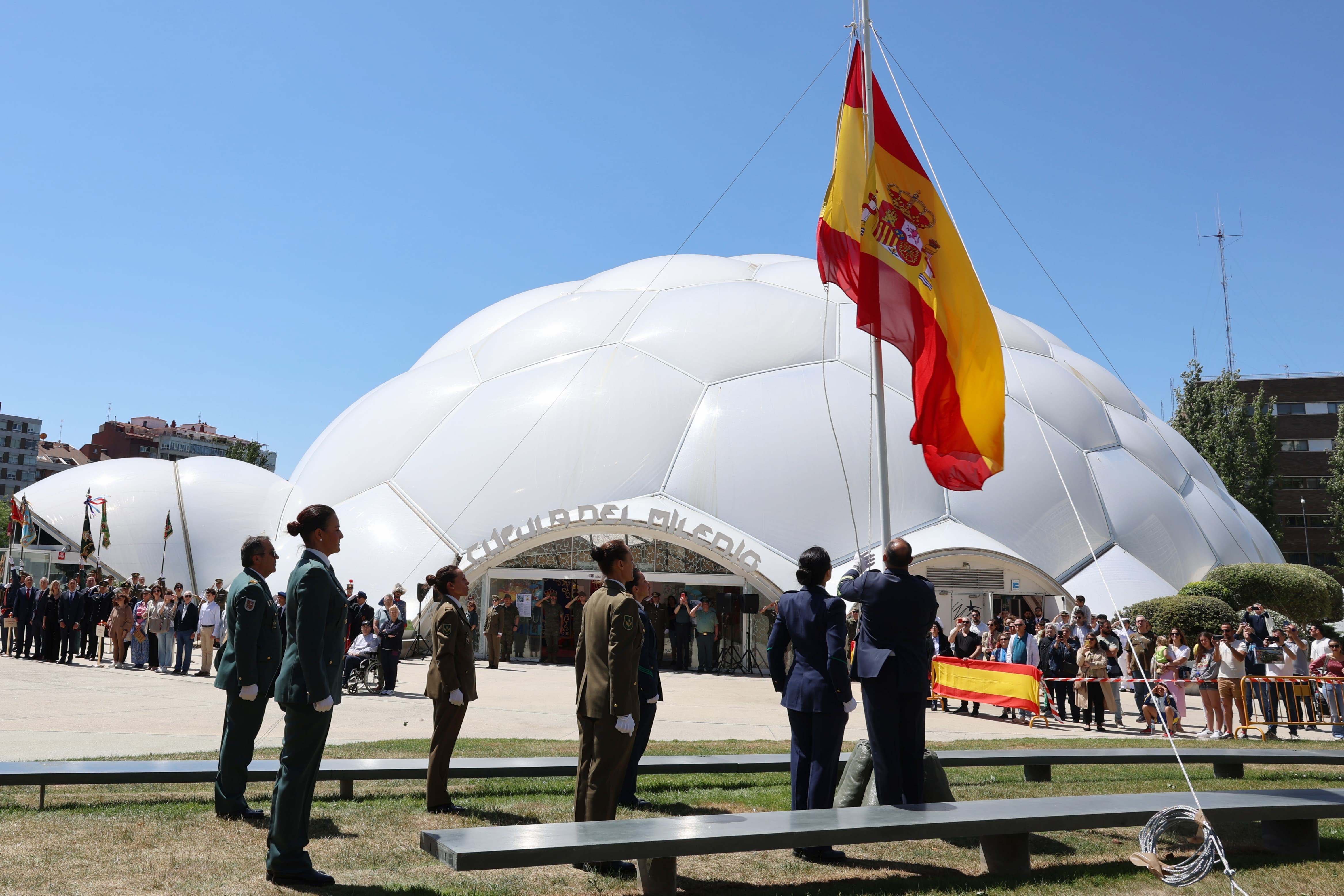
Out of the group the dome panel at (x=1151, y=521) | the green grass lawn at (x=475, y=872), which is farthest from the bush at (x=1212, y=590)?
the green grass lawn at (x=475, y=872)

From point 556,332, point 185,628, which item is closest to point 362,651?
point 185,628

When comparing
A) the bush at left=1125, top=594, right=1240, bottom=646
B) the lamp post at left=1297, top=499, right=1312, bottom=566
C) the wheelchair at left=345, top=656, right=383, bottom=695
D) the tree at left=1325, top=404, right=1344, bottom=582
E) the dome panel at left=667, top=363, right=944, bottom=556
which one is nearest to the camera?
the wheelchair at left=345, top=656, right=383, bottom=695

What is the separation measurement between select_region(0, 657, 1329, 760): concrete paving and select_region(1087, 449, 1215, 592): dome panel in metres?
6.53

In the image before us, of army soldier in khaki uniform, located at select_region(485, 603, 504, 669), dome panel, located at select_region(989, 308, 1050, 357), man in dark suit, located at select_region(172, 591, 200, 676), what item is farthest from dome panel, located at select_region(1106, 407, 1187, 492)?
man in dark suit, located at select_region(172, 591, 200, 676)

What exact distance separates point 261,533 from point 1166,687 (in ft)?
80.2

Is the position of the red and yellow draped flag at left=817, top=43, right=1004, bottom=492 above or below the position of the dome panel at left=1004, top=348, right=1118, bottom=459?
below

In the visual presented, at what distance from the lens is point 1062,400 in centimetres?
2584

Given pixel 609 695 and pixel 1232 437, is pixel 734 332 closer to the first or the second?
pixel 609 695

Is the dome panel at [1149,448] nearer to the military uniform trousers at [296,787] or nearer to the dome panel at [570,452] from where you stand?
the dome panel at [570,452]

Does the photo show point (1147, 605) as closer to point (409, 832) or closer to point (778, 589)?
point (778, 589)

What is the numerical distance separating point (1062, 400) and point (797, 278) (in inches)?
324

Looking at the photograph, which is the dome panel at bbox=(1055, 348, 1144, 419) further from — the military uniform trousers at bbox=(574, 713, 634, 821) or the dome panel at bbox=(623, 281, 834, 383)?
the military uniform trousers at bbox=(574, 713, 634, 821)

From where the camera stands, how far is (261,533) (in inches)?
1120

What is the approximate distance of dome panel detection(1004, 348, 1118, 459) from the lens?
25156 millimetres
